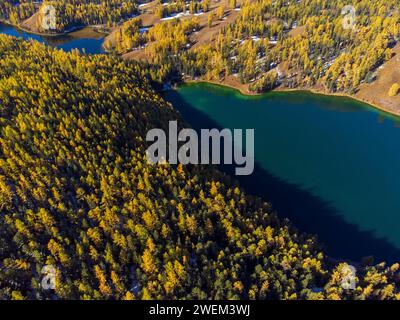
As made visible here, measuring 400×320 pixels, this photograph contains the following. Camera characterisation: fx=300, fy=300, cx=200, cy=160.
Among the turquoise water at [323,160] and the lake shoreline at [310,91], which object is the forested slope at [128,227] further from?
the lake shoreline at [310,91]

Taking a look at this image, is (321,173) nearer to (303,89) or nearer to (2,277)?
(303,89)

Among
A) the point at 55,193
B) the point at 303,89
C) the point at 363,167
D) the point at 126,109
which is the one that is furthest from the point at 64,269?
the point at 303,89

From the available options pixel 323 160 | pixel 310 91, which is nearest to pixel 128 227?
pixel 323 160

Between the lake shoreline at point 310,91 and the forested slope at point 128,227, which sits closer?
the forested slope at point 128,227

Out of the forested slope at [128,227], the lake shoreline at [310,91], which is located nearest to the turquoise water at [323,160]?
the lake shoreline at [310,91]
